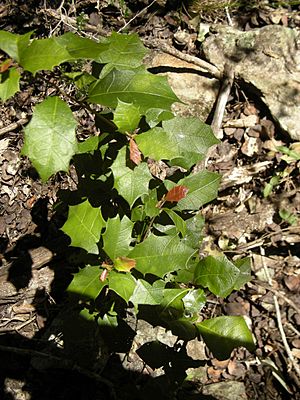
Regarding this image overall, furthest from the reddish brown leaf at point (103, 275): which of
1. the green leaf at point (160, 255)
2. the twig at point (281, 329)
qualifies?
the twig at point (281, 329)

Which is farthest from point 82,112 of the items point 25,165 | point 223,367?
point 223,367

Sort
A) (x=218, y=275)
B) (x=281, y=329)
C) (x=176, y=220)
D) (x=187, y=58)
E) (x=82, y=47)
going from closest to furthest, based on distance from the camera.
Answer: (x=82, y=47), (x=176, y=220), (x=218, y=275), (x=281, y=329), (x=187, y=58)

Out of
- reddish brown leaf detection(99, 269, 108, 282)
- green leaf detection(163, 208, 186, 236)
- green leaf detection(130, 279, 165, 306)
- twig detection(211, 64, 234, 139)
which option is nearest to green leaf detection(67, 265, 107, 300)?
reddish brown leaf detection(99, 269, 108, 282)

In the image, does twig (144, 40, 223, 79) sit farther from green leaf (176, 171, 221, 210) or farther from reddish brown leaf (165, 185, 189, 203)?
reddish brown leaf (165, 185, 189, 203)

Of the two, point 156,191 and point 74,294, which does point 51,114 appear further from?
point 74,294

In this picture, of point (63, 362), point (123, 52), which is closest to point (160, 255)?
point (123, 52)

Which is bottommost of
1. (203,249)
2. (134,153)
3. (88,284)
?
(203,249)

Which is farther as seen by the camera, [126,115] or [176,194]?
[176,194]

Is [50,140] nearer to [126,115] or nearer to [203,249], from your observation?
[126,115]

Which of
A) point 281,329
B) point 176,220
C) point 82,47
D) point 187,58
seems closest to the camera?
point 82,47
